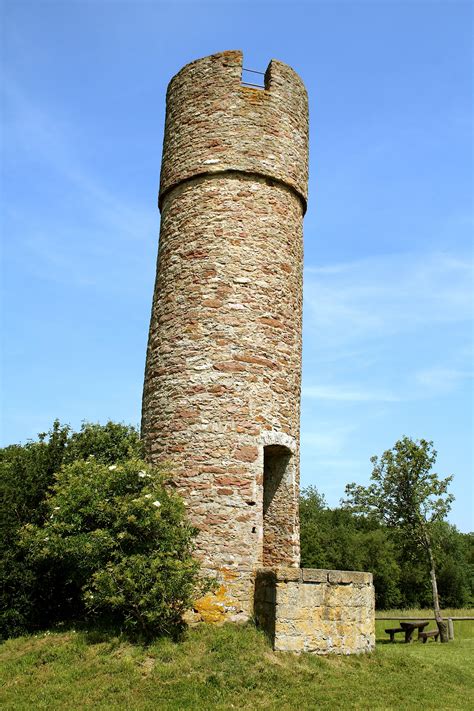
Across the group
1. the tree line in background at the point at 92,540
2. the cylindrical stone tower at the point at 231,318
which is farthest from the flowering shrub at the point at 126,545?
the cylindrical stone tower at the point at 231,318

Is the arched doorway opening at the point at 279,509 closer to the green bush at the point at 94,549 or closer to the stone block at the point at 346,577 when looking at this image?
the stone block at the point at 346,577

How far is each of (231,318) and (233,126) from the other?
3.65 meters

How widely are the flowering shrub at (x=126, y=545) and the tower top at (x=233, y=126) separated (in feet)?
18.3

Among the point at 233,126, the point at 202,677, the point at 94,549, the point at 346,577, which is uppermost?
the point at 233,126

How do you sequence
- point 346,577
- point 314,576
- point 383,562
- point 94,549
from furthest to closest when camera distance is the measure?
point 383,562, point 346,577, point 314,576, point 94,549

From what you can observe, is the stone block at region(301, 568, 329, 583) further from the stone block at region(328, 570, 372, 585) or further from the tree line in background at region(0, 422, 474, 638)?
the tree line in background at region(0, 422, 474, 638)

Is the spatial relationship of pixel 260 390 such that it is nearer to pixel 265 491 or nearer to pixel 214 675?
pixel 265 491

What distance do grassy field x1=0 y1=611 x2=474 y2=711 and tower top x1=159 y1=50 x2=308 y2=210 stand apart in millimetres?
7563

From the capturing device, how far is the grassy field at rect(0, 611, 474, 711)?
639 centimetres

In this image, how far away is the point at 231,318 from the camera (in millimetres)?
9648

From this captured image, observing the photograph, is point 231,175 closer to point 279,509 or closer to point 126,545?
point 279,509

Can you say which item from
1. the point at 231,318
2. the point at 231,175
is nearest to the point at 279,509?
the point at 231,318

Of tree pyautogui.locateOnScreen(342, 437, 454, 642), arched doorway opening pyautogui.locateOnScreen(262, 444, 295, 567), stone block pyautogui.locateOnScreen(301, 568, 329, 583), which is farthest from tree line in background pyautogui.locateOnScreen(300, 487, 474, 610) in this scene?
stone block pyautogui.locateOnScreen(301, 568, 329, 583)

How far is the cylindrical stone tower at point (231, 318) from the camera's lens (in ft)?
28.8
